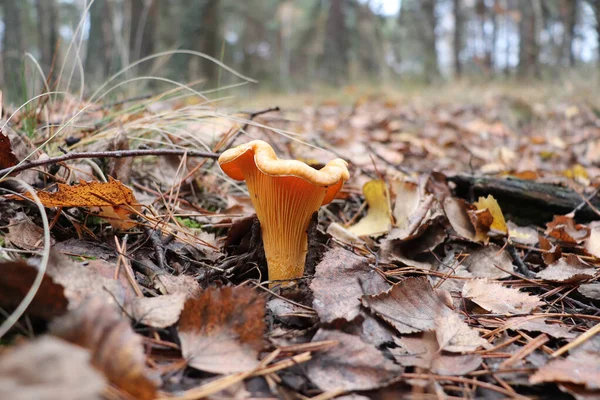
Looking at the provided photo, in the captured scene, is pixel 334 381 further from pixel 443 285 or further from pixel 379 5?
pixel 379 5

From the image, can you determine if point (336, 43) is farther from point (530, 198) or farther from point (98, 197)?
point (98, 197)

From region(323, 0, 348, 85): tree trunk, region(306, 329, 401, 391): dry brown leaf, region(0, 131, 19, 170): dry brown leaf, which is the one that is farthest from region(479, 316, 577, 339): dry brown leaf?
region(323, 0, 348, 85): tree trunk

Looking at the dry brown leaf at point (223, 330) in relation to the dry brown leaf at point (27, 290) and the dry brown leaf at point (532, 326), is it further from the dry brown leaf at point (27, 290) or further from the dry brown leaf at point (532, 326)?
the dry brown leaf at point (532, 326)

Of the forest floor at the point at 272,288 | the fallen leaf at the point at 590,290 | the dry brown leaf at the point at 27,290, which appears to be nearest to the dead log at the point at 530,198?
the forest floor at the point at 272,288

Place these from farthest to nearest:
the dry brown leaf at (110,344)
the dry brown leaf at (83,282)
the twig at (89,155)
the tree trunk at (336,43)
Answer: the tree trunk at (336,43) → the twig at (89,155) → the dry brown leaf at (83,282) → the dry brown leaf at (110,344)

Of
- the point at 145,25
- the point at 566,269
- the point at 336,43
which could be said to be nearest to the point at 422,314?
the point at 566,269
